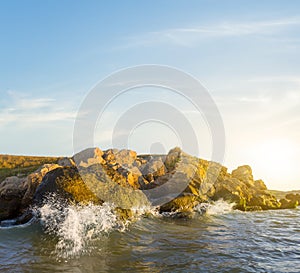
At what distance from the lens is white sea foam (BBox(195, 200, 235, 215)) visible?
21.1m

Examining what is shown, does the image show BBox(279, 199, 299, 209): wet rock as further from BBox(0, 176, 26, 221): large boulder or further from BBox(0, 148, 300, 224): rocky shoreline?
BBox(0, 176, 26, 221): large boulder

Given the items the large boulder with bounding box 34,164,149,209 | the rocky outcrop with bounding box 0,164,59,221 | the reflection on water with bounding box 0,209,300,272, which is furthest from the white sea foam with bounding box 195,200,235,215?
the rocky outcrop with bounding box 0,164,59,221

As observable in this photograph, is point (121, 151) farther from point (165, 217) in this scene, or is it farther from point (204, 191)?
point (165, 217)

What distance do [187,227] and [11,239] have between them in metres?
8.13

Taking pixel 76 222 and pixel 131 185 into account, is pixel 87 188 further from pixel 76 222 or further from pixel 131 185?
pixel 131 185

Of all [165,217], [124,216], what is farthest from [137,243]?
[165,217]

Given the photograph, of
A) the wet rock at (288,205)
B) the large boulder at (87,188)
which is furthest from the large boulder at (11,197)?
the wet rock at (288,205)

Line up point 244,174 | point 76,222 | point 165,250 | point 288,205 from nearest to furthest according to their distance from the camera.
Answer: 1. point 165,250
2. point 76,222
3. point 288,205
4. point 244,174

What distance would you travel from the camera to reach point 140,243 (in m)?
12.7

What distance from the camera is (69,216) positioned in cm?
1435

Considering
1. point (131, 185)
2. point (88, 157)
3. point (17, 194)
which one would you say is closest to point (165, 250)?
point (131, 185)

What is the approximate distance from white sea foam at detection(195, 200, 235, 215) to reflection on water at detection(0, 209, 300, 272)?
13.0ft

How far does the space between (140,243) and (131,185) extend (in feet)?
22.8

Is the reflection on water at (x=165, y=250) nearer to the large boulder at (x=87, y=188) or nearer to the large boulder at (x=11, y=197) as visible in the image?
the large boulder at (x=87, y=188)
